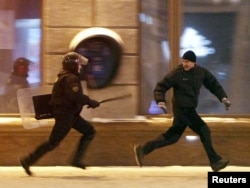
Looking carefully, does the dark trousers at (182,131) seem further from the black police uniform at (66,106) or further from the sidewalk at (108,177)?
the black police uniform at (66,106)

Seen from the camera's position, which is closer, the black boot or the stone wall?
the black boot

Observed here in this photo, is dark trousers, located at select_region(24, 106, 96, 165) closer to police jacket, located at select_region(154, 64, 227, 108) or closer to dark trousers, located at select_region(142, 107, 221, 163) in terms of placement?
dark trousers, located at select_region(142, 107, 221, 163)

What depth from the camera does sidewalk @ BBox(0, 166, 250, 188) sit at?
8852 mm

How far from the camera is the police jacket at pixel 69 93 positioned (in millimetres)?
8852

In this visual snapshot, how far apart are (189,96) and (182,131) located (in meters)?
0.49

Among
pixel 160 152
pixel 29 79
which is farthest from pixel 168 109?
pixel 29 79

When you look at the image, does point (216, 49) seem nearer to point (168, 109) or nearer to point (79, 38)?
point (168, 109)

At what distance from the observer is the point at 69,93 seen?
887 centimetres

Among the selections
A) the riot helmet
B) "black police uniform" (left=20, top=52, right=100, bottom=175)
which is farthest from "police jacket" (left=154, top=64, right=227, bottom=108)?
the riot helmet

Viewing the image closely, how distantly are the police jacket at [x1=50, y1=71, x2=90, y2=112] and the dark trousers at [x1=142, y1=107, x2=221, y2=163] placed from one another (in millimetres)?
1133

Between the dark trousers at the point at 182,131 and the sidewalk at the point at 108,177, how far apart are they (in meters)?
0.39

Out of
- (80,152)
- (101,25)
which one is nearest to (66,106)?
(80,152)

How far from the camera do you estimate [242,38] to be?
10.6 meters

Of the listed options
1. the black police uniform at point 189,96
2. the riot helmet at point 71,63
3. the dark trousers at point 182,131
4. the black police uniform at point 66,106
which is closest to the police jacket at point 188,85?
the black police uniform at point 189,96
